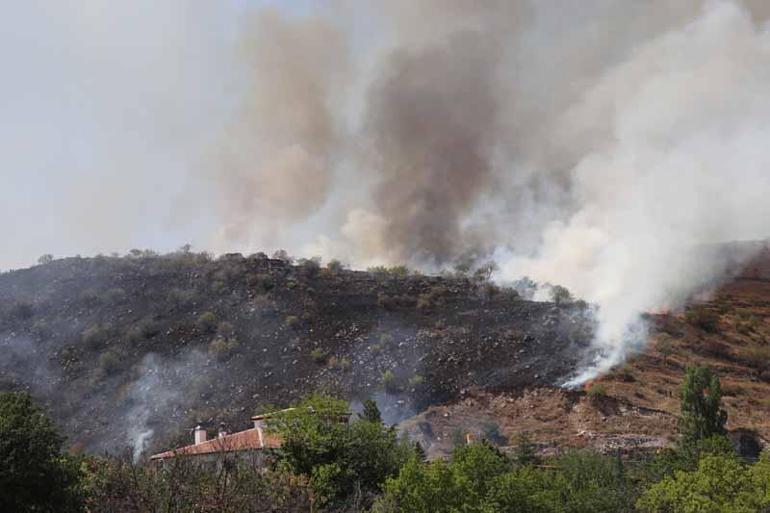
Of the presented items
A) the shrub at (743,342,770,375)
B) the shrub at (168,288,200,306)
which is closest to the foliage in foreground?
the shrub at (743,342,770,375)

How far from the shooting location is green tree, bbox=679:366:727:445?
38906mm

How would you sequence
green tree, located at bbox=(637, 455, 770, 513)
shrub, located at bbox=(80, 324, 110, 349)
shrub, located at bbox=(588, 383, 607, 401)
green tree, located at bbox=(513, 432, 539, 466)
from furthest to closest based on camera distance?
shrub, located at bbox=(80, 324, 110, 349)
shrub, located at bbox=(588, 383, 607, 401)
green tree, located at bbox=(513, 432, 539, 466)
green tree, located at bbox=(637, 455, 770, 513)

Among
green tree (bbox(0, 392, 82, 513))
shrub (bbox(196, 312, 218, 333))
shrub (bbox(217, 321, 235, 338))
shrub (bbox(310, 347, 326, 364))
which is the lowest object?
green tree (bbox(0, 392, 82, 513))

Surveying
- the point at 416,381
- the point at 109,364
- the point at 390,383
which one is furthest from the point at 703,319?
the point at 109,364

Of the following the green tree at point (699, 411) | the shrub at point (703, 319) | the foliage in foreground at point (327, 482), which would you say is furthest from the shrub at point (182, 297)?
the green tree at point (699, 411)

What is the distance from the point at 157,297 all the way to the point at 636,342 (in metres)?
38.9

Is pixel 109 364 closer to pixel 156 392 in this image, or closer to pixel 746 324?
pixel 156 392

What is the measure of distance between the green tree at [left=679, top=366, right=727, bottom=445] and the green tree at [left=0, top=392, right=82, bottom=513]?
99.5 ft

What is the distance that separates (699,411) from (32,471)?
107ft

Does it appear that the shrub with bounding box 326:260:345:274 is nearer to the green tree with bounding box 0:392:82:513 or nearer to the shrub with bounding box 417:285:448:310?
the shrub with bounding box 417:285:448:310

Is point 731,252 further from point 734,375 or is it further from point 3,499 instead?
point 3,499

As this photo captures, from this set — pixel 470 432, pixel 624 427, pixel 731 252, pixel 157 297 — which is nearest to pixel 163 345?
pixel 157 297

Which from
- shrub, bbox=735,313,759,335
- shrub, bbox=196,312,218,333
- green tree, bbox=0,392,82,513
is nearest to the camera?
green tree, bbox=0,392,82,513

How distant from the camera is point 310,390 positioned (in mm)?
53219
